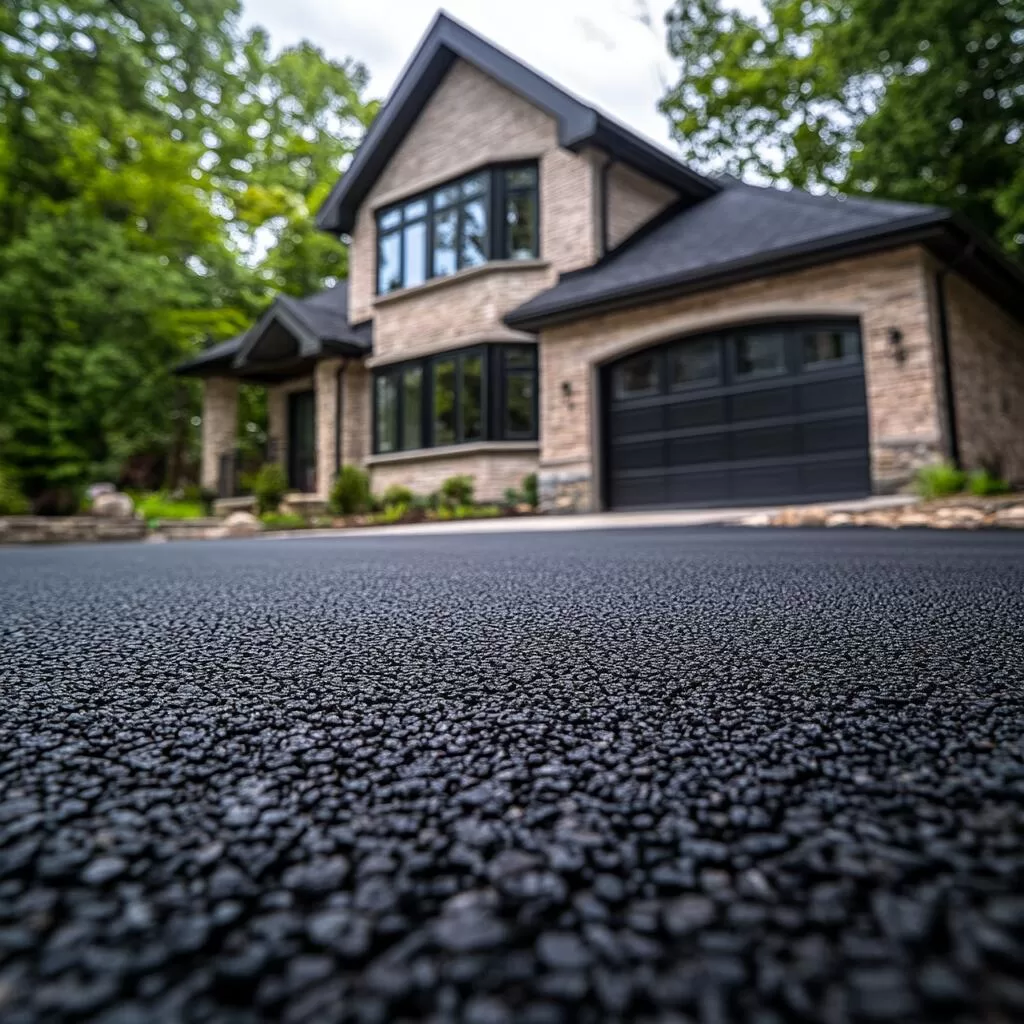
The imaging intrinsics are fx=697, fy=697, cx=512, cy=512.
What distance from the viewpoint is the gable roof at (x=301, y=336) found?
1137cm

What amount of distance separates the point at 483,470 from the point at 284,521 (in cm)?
301

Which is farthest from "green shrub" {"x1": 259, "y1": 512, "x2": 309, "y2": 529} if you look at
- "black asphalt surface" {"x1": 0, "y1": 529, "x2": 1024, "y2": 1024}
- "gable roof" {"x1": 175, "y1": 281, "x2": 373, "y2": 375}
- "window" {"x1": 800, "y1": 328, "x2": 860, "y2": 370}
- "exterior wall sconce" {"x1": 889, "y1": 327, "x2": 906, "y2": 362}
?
"black asphalt surface" {"x1": 0, "y1": 529, "x2": 1024, "y2": 1024}

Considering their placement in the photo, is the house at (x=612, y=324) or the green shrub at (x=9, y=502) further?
the green shrub at (x=9, y=502)

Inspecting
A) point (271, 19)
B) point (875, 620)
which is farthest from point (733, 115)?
point (875, 620)

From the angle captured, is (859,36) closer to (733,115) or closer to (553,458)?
(733,115)

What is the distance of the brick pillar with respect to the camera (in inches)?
470

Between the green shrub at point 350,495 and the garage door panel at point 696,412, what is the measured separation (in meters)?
4.70

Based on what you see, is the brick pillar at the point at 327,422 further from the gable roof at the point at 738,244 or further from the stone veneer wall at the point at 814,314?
the stone veneer wall at the point at 814,314

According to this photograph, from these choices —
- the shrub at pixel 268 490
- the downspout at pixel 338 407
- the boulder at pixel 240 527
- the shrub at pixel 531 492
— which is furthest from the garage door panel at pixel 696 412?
the shrub at pixel 268 490

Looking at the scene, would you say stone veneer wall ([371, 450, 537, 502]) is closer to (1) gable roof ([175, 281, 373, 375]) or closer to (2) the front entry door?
(1) gable roof ([175, 281, 373, 375])

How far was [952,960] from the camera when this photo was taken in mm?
373

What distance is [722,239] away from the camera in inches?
338

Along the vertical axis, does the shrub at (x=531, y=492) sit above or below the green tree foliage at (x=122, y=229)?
below

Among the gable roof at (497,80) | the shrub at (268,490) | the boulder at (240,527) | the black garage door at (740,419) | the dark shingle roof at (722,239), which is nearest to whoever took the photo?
the dark shingle roof at (722,239)
